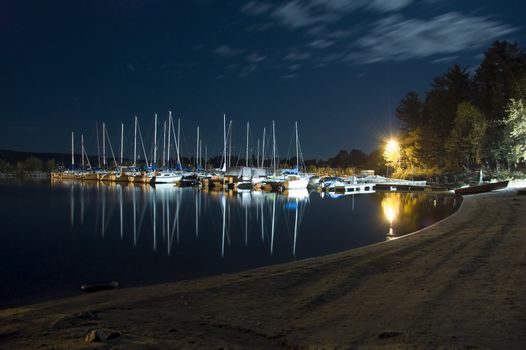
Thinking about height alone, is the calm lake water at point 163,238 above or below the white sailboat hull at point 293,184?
below

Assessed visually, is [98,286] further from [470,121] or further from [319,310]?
[470,121]

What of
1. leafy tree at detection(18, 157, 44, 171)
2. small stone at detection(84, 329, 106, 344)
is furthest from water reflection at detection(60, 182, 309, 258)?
leafy tree at detection(18, 157, 44, 171)

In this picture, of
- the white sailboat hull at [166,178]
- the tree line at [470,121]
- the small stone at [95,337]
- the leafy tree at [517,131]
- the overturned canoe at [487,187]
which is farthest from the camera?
the white sailboat hull at [166,178]

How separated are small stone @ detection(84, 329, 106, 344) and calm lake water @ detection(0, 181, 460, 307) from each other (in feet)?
18.8

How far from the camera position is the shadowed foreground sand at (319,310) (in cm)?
708

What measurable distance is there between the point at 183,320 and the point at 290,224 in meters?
22.8

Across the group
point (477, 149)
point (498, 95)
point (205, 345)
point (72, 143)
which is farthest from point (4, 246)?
point (72, 143)

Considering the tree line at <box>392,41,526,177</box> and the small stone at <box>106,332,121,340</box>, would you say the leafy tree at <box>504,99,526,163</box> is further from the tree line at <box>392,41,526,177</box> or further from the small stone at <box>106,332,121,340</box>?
the small stone at <box>106,332,121,340</box>

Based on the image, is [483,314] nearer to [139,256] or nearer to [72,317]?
[72,317]

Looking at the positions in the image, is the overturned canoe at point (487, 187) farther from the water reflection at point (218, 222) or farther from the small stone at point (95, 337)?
the small stone at point (95, 337)

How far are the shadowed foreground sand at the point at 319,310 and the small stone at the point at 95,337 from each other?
0.44 ft

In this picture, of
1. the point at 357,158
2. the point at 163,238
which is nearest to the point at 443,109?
the point at 163,238

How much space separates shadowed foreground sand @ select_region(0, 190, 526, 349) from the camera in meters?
7.08

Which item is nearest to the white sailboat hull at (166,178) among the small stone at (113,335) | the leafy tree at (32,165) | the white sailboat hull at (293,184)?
the white sailboat hull at (293,184)
